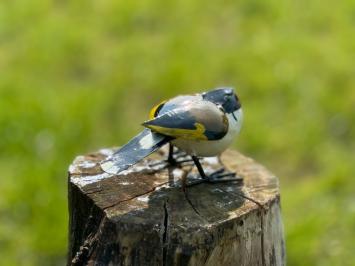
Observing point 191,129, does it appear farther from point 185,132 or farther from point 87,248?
point 87,248

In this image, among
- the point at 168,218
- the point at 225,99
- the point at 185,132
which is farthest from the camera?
the point at 225,99

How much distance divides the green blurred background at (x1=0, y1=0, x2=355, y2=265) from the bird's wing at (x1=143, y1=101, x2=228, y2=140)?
2.20m

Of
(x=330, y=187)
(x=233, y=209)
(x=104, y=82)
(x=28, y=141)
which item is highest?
(x=104, y=82)

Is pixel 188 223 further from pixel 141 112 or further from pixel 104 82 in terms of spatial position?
pixel 104 82

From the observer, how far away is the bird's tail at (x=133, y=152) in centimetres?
269

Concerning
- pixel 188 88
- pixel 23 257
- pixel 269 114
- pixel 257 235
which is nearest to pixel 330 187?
pixel 269 114

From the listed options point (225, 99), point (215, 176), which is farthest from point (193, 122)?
point (215, 176)

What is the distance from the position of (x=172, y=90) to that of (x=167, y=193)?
12.3 ft

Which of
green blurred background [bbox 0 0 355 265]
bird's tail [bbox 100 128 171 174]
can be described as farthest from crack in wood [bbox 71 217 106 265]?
green blurred background [bbox 0 0 355 265]

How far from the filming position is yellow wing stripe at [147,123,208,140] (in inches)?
110

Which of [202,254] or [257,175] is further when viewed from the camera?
[257,175]

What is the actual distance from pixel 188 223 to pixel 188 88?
4.03m

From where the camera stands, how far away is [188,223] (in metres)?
2.62

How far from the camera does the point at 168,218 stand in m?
2.66
